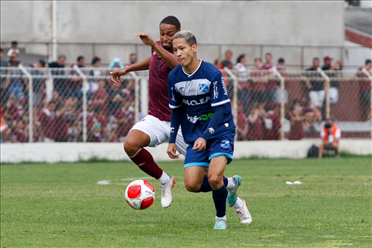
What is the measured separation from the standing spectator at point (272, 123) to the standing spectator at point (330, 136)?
1223 mm

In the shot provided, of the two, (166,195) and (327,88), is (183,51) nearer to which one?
(166,195)

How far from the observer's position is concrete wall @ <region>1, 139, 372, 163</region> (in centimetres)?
1877

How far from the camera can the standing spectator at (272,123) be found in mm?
20188

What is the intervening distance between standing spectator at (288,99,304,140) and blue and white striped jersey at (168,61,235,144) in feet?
41.8

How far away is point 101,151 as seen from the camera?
1938 cm

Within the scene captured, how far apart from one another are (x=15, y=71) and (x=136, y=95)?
119 inches

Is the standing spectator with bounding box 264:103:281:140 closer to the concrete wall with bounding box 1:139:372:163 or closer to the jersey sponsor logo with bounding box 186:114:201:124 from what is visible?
the concrete wall with bounding box 1:139:372:163

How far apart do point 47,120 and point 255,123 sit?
545cm

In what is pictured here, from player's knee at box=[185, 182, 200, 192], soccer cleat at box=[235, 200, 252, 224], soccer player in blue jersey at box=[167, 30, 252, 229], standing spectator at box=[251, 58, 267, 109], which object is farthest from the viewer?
standing spectator at box=[251, 58, 267, 109]

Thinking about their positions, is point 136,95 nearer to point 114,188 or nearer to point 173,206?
point 114,188

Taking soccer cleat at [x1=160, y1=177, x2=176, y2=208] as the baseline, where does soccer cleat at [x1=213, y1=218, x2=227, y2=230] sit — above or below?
above

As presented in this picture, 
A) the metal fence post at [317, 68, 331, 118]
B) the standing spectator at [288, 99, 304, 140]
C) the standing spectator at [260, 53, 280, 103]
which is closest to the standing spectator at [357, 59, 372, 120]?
the metal fence post at [317, 68, 331, 118]

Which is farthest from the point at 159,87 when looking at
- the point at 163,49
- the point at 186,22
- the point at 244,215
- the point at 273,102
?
the point at 186,22

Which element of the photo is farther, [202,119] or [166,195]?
[166,195]
